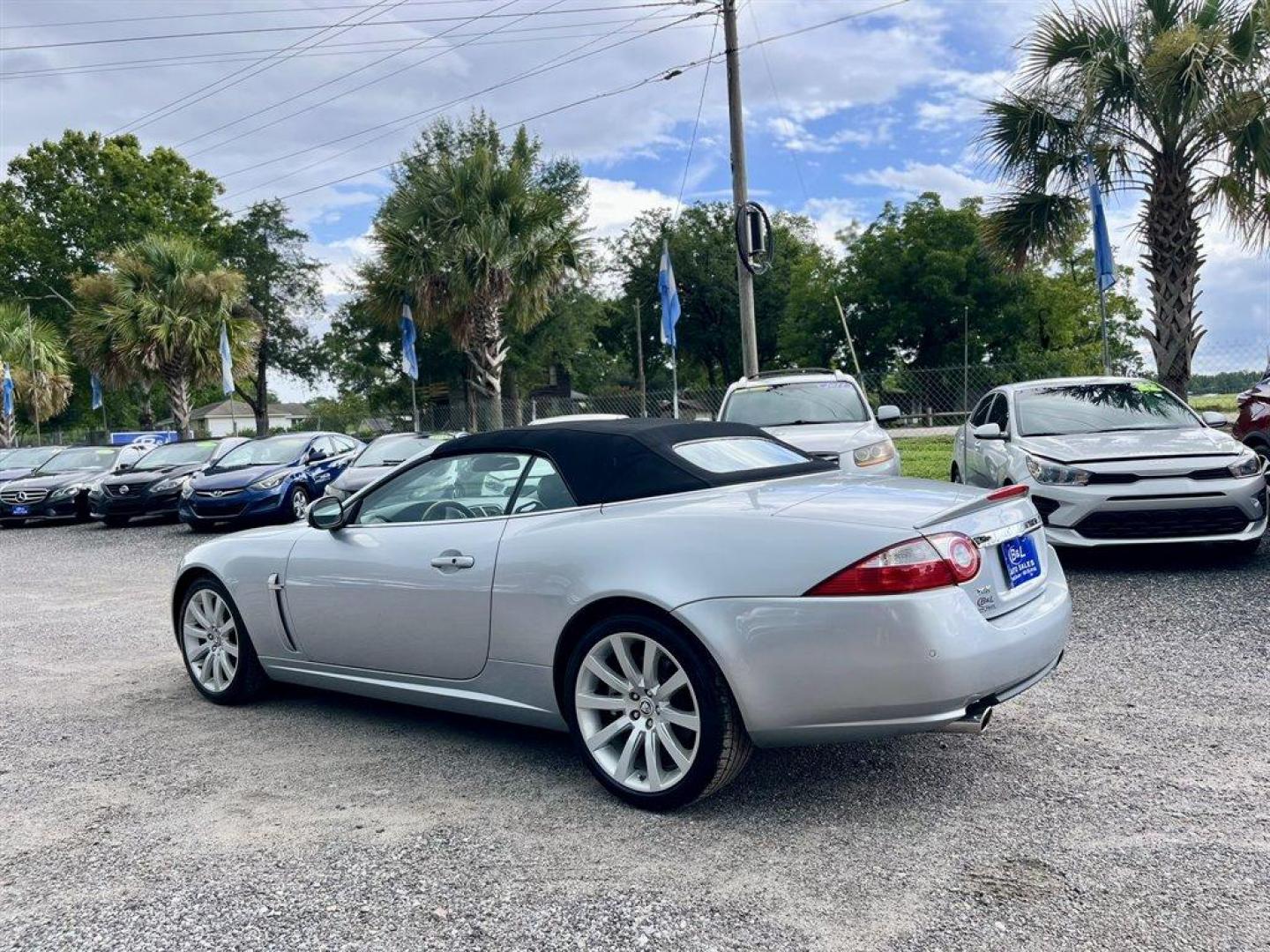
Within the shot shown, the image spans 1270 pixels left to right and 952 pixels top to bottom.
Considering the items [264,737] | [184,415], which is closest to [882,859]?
[264,737]

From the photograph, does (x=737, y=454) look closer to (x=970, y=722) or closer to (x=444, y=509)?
(x=444, y=509)

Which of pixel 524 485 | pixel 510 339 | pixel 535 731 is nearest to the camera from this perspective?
pixel 524 485

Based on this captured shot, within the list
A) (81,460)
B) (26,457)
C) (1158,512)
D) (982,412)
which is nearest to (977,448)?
(982,412)

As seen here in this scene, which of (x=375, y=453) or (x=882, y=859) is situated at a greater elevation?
(x=375, y=453)

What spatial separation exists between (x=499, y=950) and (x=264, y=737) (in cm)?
244

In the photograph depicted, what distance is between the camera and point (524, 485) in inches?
169

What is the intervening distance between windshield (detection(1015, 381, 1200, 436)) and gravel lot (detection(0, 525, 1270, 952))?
341cm

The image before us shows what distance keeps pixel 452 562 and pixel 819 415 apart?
7199 millimetres

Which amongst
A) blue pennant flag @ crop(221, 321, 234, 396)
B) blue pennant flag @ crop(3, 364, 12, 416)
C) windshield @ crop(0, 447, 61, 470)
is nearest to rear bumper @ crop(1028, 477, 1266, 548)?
windshield @ crop(0, 447, 61, 470)

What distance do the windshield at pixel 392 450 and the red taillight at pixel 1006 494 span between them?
11.1m

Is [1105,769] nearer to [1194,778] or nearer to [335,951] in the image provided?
[1194,778]

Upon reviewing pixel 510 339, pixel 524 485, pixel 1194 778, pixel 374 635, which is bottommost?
pixel 1194 778

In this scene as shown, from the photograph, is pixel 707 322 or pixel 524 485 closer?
pixel 524 485

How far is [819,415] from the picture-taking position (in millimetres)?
10844
